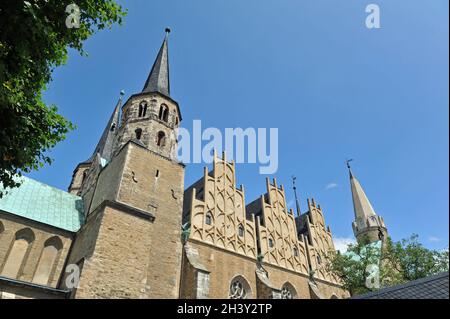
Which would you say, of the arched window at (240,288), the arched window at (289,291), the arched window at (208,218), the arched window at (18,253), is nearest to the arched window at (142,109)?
the arched window at (208,218)

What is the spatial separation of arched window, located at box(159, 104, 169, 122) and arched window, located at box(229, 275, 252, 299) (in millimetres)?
11385

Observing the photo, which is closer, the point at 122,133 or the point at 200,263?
the point at 200,263

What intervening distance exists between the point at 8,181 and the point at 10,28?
3.63 meters

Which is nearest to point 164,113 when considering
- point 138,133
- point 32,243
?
point 138,133

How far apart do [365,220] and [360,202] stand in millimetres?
3270

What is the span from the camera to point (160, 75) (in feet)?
75.2

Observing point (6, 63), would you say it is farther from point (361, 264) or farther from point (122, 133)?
point (361, 264)

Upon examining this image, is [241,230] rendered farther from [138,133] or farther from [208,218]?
[138,133]

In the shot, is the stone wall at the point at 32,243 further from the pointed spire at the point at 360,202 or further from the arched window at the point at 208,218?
the pointed spire at the point at 360,202

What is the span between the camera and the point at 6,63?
669 cm

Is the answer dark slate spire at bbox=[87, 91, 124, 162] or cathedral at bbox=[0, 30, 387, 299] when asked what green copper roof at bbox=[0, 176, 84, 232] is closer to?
cathedral at bbox=[0, 30, 387, 299]

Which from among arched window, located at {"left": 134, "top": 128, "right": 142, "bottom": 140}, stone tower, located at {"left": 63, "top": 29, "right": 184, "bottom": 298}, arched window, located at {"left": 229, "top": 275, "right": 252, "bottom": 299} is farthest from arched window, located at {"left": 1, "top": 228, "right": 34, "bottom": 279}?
arched window, located at {"left": 229, "top": 275, "right": 252, "bottom": 299}

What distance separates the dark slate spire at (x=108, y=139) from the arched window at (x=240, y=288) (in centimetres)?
1519

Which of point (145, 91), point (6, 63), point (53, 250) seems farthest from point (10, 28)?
point (145, 91)
